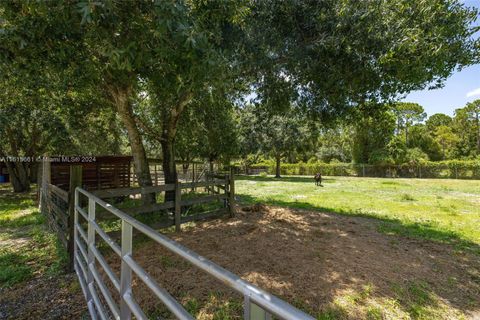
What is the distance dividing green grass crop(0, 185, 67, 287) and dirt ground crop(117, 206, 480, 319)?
139 centimetres

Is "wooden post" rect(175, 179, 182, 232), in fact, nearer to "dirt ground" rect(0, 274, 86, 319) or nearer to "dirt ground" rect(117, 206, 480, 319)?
"dirt ground" rect(117, 206, 480, 319)

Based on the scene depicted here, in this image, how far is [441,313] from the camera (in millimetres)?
3107

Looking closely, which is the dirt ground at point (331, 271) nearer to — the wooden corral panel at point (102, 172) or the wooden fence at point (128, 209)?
the wooden fence at point (128, 209)

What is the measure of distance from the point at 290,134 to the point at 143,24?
2242 centimetres

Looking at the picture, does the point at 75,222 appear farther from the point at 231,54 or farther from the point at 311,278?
the point at 231,54

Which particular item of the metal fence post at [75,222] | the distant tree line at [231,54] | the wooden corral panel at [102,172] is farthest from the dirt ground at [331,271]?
the wooden corral panel at [102,172]

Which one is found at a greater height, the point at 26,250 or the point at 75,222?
the point at 75,222

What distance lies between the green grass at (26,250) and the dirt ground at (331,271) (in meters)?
1.39

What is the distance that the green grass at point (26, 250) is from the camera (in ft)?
13.1

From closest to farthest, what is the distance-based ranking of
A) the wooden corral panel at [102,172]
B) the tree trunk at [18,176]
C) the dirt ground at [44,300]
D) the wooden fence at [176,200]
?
1. the dirt ground at [44,300]
2. the wooden fence at [176,200]
3. the wooden corral panel at [102,172]
4. the tree trunk at [18,176]

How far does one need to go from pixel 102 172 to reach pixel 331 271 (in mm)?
11917

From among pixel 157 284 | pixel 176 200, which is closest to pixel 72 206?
pixel 176 200

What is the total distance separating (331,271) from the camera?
157 inches

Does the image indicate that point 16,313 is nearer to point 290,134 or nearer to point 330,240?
point 330,240
